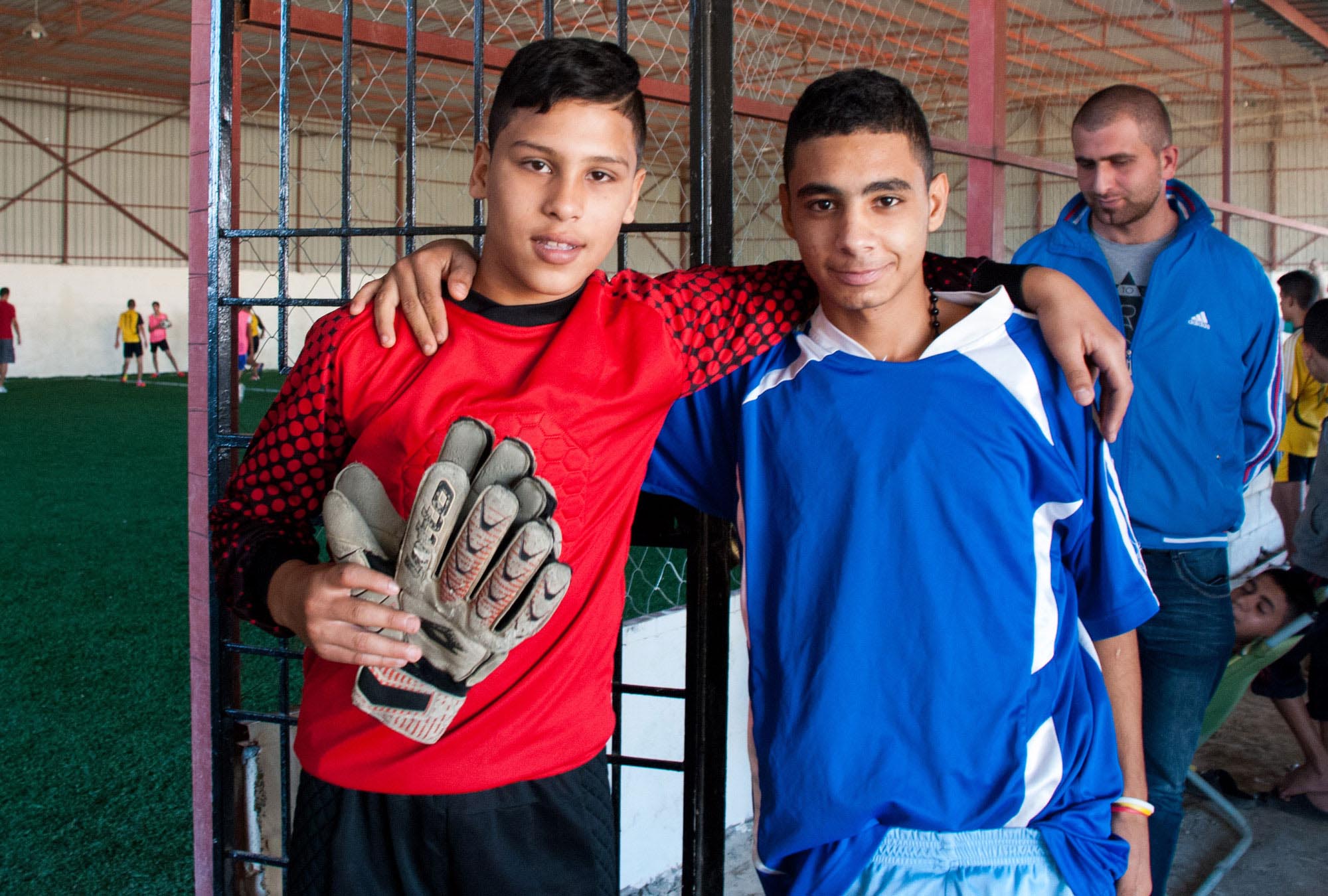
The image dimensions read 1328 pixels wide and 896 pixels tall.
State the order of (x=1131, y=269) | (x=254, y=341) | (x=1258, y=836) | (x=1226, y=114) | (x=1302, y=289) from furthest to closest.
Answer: (x=254, y=341), (x=1226, y=114), (x=1302, y=289), (x=1258, y=836), (x=1131, y=269)

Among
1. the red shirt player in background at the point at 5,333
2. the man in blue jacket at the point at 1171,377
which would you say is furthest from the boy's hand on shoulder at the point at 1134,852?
the red shirt player in background at the point at 5,333

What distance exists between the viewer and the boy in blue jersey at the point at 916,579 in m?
1.44

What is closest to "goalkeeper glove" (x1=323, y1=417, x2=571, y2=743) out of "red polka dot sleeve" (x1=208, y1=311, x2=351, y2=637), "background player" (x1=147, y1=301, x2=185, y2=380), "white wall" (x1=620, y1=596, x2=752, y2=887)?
"red polka dot sleeve" (x1=208, y1=311, x2=351, y2=637)

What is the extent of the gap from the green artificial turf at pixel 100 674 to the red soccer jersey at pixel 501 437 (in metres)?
1.88

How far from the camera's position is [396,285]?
161 centimetres

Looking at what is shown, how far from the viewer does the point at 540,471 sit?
149cm

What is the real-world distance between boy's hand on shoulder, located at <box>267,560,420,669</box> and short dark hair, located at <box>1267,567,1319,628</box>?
3.18 meters

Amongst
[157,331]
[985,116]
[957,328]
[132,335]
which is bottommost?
[957,328]

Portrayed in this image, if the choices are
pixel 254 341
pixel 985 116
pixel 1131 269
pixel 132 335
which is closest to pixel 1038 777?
pixel 1131 269

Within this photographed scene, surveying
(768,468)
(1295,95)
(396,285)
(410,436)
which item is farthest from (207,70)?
(1295,95)

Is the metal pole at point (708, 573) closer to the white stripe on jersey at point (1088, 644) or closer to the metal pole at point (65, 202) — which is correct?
the white stripe on jersey at point (1088, 644)

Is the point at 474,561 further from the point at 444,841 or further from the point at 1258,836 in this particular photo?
the point at 1258,836

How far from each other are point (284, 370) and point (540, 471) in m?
1.26

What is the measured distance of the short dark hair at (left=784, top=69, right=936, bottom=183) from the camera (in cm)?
155
